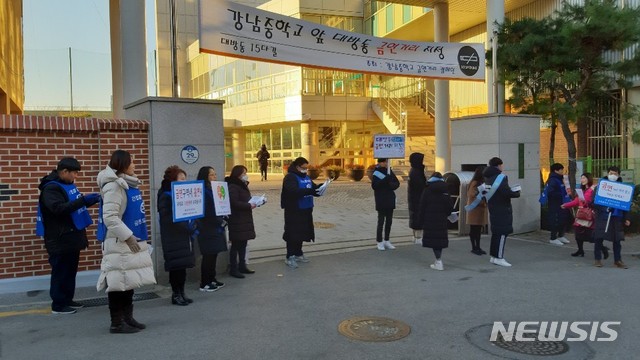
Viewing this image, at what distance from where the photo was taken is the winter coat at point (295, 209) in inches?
304

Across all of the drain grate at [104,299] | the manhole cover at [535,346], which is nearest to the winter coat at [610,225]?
the manhole cover at [535,346]

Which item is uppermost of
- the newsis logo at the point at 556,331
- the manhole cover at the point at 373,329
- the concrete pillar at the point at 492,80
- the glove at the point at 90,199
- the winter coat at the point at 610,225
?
the concrete pillar at the point at 492,80

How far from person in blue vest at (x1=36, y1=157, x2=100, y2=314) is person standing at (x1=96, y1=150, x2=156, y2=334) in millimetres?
630

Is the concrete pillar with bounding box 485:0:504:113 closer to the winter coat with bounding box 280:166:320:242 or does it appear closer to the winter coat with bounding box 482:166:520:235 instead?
the winter coat with bounding box 482:166:520:235

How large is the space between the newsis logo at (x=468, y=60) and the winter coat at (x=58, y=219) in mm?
8574

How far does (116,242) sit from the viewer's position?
493cm

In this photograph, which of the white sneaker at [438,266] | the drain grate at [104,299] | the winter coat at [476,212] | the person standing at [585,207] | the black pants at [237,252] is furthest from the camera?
the winter coat at [476,212]

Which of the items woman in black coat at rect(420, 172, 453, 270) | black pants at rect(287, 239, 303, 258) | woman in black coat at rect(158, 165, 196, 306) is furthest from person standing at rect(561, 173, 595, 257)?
woman in black coat at rect(158, 165, 196, 306)

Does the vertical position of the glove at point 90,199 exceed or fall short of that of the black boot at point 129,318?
it exceeds it

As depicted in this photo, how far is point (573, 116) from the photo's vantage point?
12172mm

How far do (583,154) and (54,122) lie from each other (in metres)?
15.7

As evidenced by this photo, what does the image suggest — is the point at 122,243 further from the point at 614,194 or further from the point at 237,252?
the point at 614,194

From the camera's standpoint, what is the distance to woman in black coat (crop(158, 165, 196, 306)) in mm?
5771

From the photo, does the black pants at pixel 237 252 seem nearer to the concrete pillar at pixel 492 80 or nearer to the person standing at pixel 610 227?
the person standing at pixel 610 227
